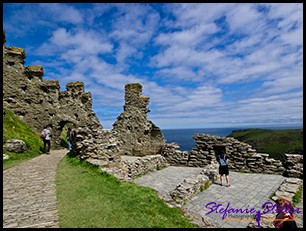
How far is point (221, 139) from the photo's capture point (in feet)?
62.3

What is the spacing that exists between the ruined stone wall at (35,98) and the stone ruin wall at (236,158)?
33.8 feet

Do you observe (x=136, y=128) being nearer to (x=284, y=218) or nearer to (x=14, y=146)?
(x=14, y=146)

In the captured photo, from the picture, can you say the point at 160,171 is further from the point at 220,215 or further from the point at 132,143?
the point at 220,215

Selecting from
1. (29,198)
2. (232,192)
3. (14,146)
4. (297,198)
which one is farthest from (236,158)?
(14,146)

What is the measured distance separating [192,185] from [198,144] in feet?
30.6

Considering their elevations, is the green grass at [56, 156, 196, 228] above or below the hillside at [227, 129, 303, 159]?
above

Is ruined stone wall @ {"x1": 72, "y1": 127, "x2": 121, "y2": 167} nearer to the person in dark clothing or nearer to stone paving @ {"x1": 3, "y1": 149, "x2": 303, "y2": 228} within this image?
stone paving @ {"x1": 3, "y1": 149, "x2": 303, "y2": 228}

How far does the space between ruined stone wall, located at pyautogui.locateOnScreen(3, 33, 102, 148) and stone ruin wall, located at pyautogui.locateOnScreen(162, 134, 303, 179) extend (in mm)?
10291

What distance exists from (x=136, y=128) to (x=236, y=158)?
467 inches

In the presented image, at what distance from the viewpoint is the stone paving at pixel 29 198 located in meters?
5.52

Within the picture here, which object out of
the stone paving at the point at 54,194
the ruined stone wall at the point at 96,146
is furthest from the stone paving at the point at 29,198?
the ruined stone wall at the point at 96,146

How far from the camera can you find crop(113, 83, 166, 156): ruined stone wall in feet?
82.4

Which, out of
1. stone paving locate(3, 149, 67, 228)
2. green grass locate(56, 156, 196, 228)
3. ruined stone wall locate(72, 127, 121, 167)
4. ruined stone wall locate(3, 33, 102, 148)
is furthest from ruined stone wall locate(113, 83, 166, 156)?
green grass locate(56, 156, 196, 228)

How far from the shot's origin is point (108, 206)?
6.58 metres
